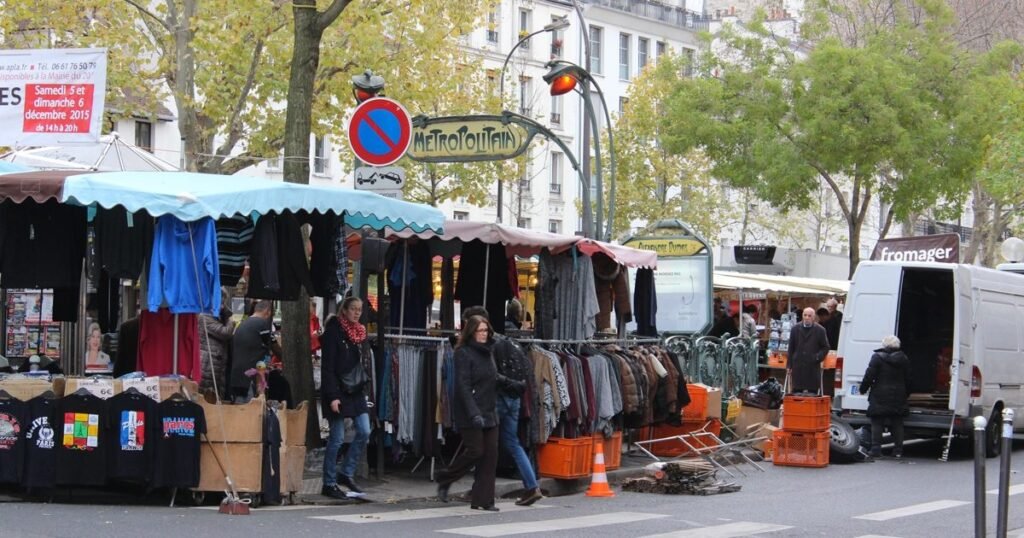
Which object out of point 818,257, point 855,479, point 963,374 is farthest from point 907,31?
point 855,479

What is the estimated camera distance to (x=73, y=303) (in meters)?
13.9

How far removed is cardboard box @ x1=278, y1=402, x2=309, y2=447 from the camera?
12.2 metres

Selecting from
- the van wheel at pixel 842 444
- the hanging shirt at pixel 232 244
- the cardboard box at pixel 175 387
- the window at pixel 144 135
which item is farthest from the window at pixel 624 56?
the cardboard box at pixel 175 387

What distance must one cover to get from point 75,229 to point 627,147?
3854cm

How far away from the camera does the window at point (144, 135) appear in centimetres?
3859

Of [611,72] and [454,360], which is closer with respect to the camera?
[454,360]

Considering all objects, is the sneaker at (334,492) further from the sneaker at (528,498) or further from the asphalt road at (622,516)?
the sneaker at (528,498)

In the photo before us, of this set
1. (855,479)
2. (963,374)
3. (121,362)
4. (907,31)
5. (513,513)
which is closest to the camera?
(513,513)

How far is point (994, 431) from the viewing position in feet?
61.5

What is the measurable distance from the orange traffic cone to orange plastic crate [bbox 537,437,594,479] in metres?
0.21

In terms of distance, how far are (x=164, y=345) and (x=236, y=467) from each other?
150cm

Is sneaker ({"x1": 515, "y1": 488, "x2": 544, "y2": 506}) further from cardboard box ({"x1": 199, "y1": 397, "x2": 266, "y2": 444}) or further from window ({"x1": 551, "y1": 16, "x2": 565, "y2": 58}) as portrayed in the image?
window ({"x1": 551, "y1": 16, "x2": 565, "y2": 58})

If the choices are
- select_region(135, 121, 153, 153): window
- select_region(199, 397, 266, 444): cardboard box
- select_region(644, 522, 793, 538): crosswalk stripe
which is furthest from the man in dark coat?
select_region(135, 121, 153, 153): window

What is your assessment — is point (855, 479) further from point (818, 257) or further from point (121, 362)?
point (818, 257)
